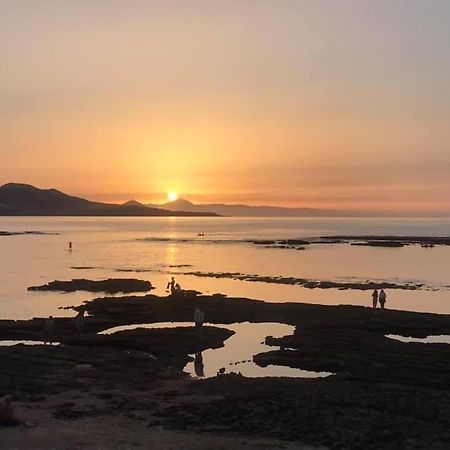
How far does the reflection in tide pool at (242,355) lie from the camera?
31.8m

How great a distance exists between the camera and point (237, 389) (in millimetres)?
26188

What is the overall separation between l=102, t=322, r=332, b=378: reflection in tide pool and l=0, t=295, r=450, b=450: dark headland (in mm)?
702

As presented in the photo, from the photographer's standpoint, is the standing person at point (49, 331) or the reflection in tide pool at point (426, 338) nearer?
the standing person at point (49, 331)

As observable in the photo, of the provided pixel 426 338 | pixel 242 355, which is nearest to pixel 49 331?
pixel 242 355

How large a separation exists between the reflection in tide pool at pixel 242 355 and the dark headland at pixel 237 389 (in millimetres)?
702

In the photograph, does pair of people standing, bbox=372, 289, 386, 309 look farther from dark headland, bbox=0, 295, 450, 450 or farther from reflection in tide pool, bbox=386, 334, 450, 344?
reflection in tide pool, bbox=386, 334, 450, 344

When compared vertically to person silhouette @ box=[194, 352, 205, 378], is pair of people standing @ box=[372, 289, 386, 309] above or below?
above

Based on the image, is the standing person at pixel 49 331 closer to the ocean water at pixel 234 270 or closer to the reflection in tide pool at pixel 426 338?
the ocean water at pixel 234 270

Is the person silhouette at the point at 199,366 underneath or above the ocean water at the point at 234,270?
underneath

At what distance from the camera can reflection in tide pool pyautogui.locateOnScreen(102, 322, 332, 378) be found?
1252 inches

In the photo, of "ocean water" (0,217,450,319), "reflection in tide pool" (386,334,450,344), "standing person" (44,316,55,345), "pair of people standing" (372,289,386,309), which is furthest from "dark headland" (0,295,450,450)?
"ocean water" (0,217,450,319)

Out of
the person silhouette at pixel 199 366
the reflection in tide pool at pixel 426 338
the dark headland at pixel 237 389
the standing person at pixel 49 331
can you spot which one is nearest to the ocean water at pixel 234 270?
the standing person at pixel 49 331

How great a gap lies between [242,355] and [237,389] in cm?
987

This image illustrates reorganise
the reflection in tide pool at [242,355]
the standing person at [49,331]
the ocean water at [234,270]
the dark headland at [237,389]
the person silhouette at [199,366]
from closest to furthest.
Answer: the dark headland at [237,389], the person silhouette at [199,366], the reflection in tide pool at [242,355], the standing person at [49,331], the ocean water at [234,270]
